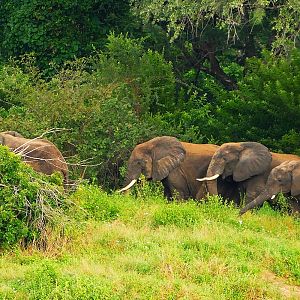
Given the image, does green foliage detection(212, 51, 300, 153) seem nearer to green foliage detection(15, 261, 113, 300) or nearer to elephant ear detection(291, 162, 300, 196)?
elephant ear detection(291, 162, 300, 196)

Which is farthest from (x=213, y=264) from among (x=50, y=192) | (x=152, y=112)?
(x=152, y=112)

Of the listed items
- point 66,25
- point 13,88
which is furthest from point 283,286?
point 66,25

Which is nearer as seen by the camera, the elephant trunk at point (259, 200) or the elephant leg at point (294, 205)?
the elephant trunk at point (259, 200)

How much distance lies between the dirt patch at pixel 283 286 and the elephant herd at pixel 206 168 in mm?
3603

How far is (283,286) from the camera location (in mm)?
9297

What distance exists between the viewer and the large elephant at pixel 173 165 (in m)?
13.8

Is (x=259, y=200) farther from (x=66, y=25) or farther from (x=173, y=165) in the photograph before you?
(x=66, y=25)

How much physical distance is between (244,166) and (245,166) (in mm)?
17

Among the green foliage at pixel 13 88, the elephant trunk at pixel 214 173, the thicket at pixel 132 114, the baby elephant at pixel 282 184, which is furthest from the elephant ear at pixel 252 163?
the green foliage at pixel 13 88

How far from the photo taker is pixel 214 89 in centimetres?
1808

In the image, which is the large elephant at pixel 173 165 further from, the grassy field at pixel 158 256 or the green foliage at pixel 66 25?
the green foliage at pixel 66 25

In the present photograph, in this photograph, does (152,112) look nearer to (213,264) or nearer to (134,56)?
(134,56)

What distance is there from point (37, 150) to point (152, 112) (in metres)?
4.99

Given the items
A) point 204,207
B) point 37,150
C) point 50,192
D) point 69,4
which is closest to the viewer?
point 50,192
